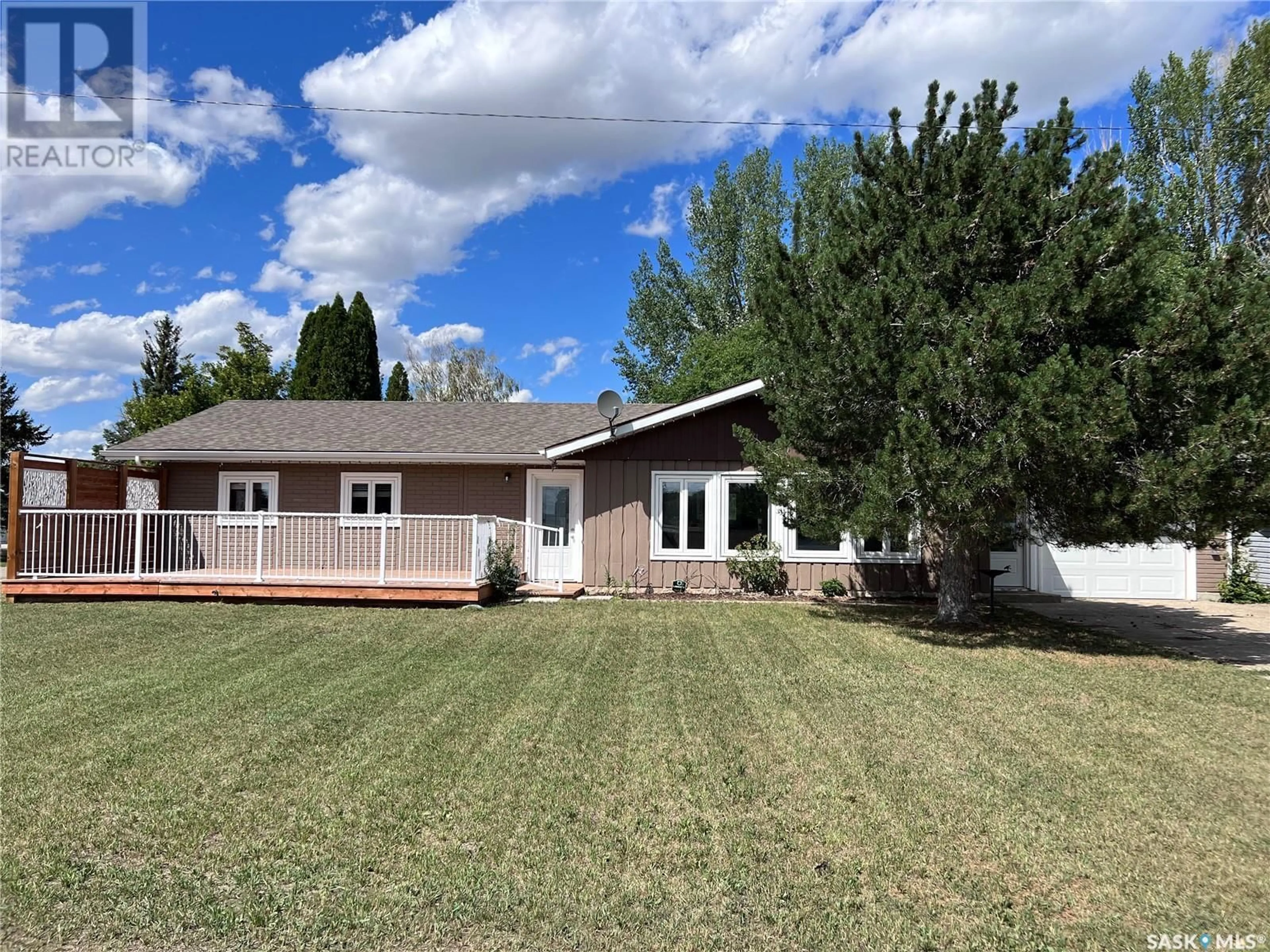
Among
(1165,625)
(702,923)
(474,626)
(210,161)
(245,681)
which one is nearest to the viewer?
(702,923)

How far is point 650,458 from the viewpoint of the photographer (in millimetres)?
12508

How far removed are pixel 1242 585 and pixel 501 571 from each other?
1355 centimetres

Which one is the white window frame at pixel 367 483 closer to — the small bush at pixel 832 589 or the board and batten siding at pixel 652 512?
the board and batten siding at pixel 652 512

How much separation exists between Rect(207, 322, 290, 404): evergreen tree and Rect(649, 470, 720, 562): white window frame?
763 inches

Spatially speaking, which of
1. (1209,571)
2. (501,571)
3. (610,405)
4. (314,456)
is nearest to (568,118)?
(610,405)

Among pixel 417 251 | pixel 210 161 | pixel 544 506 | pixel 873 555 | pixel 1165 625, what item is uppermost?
pixel 417 251

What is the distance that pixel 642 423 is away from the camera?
479 inches

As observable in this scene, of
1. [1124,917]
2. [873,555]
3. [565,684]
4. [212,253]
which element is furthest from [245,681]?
[212,253]

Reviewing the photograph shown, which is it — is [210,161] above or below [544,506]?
above

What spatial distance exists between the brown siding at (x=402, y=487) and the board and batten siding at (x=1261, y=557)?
45.6ft

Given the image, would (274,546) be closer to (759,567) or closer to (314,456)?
(314,456)

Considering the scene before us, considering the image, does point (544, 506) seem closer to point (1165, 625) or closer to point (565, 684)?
point (565, 684)

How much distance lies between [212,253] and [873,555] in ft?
54.6

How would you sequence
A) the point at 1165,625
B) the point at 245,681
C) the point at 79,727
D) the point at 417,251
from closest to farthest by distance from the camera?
the point at 79,727 < the point at 245,681 < the point at 1165,625 < the point at 417,251
